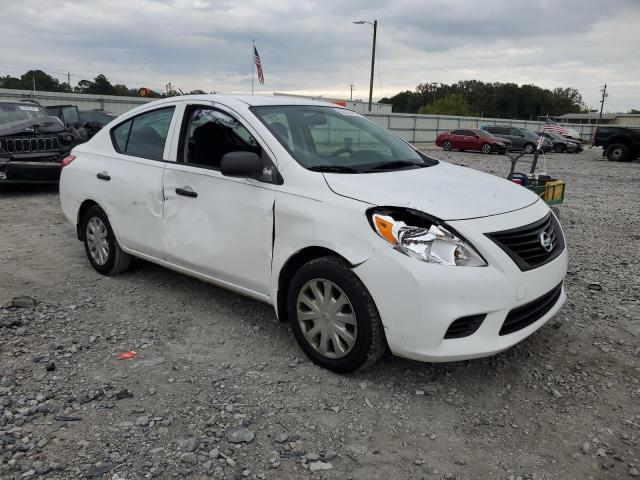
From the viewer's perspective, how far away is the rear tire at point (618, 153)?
865 inches

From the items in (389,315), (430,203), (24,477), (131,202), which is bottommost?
(24,477)

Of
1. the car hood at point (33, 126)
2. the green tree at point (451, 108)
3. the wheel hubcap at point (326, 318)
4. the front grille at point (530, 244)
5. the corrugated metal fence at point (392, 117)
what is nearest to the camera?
the front grille at point (530, 244)

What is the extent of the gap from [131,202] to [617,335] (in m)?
3.90

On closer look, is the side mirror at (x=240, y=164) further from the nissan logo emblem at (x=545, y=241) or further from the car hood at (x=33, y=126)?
the car hood at (x=33, y=126)

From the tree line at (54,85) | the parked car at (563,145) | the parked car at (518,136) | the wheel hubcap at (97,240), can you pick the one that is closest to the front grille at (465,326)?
the wheel hubcap at (97,240)

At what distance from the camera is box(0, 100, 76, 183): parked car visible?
872 centimetres

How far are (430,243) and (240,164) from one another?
1.28 metres

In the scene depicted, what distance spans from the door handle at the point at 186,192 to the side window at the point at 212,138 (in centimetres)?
20

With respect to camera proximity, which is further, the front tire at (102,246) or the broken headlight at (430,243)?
the front tire at (102,246)

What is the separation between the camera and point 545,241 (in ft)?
10.5

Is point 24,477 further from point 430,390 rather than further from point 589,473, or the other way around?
point 589,473

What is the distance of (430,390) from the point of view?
3.12 m

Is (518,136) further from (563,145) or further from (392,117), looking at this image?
(392,117)

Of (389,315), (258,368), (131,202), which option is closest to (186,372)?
(258,368)
